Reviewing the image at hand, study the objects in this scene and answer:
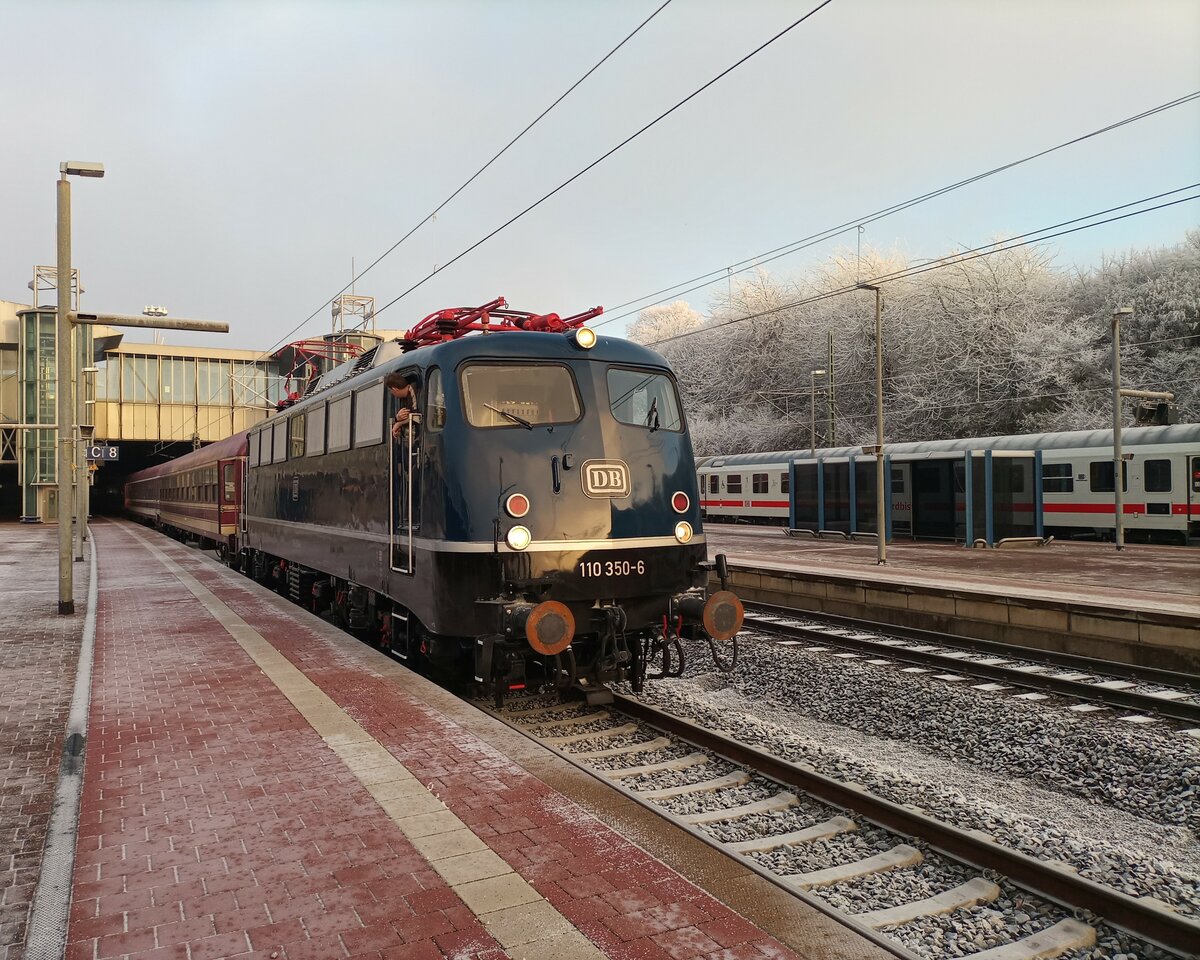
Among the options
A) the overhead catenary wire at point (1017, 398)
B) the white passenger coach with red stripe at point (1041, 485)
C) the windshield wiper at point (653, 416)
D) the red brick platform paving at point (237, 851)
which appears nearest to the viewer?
the red brick platform paving at point (237, 851)

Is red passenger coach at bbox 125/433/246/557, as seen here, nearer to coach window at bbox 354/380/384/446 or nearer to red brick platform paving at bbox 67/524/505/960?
coach window at bbox 354/380/384/446

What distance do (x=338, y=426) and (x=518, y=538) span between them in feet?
13.9

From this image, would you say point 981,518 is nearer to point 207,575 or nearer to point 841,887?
point 207,575

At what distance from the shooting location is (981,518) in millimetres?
23547

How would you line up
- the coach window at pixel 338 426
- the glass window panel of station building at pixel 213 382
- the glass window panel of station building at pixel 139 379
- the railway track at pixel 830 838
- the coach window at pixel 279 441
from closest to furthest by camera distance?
the railway track at pixel 830 838 → the coach window at pixel 338 426 → the coach window at pixel 279 441 → the glass window panel of station building at pixel 139 379 → the glass window panel of station building at pixel 213 382

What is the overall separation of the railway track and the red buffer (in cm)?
359

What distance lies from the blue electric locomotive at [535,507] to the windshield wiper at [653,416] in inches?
0.5

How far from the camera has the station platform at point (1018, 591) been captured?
36.0 ft

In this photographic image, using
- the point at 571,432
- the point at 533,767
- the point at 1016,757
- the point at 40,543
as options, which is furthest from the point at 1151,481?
the point at 40,543

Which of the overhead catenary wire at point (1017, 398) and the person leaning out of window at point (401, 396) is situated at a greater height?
the overhead catenary wire at point (1017, 398)

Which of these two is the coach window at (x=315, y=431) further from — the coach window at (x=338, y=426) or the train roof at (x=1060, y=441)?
the train roof at (x=1060, y=441)

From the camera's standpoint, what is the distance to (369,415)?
9.03 m

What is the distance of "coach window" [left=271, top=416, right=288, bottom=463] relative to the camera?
13172 mm

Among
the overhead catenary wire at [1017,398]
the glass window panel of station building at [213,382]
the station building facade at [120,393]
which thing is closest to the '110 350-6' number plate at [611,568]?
the overhead catenary wire at [1017,398]
